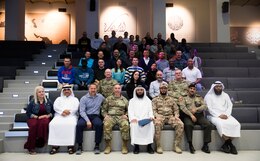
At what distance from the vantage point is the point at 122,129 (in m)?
5.12

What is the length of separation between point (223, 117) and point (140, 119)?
146 centimetres

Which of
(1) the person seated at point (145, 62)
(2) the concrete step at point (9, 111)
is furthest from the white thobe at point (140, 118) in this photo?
(2) the concrete step at point (9, 111)

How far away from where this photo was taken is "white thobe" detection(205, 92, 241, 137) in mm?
5111

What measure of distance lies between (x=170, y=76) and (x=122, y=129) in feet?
7.08

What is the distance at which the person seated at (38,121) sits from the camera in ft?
16.5

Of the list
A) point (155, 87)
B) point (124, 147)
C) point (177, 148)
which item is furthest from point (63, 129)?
point (155, 87)

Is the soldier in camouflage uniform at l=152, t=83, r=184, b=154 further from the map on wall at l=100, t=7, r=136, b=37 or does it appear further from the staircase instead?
the map on wall at l=100, t=7, r=136, b=37

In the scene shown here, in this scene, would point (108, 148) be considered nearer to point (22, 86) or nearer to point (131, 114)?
point (131, 114)

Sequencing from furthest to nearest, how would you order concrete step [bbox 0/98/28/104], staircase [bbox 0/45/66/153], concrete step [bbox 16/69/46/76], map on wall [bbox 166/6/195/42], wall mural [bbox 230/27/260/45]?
wall mural [bbox 230/27/260/45]
map on wall [bbox 166/6/195/42]
concrete step [bbox 16/69/46/76]
concrete step [bbox 0/98/28/104]
staircase [bbox 0/45/66/153]

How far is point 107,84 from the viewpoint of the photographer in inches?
241

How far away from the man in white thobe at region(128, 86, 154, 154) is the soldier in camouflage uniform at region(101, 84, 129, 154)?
0.37ft

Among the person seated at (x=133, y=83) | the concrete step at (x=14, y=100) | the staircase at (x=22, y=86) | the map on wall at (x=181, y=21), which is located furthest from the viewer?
the map on wall at (x=181, y=21)

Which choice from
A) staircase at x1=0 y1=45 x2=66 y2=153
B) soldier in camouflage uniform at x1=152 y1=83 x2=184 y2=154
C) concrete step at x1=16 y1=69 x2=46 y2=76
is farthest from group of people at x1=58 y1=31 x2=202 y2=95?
concrete step at x1=16 y1=69 x2=46 y2=76

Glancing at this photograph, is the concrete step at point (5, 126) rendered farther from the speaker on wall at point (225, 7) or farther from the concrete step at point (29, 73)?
the speaker on wall at point (225, 7)
